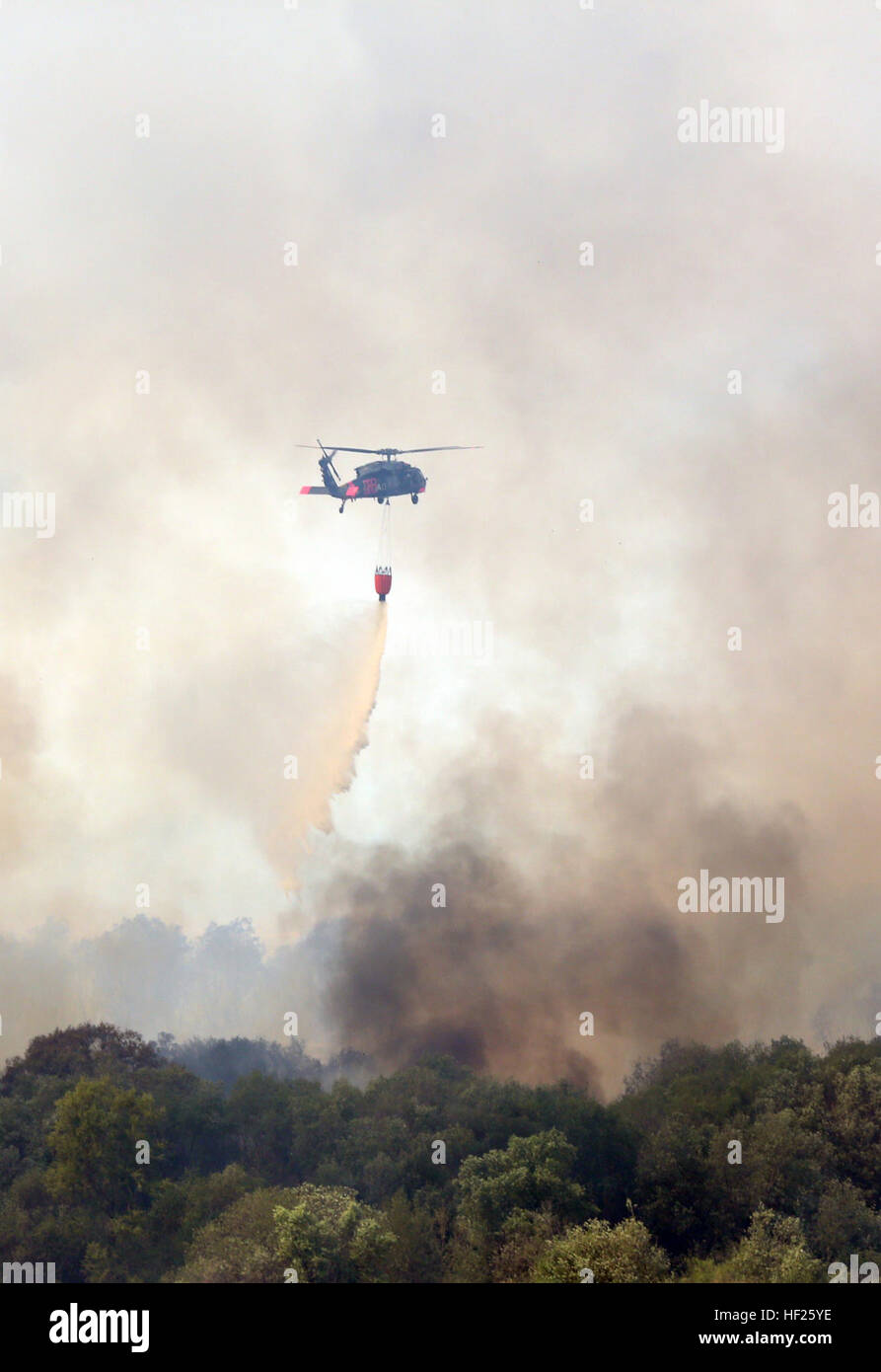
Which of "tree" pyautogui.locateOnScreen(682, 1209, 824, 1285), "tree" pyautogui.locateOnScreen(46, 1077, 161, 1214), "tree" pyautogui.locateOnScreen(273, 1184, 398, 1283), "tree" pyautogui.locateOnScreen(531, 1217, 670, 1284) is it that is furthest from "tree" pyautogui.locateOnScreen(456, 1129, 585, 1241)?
"tree" pyautogui.locateOnScreen(46, 1077, 161, 1214)

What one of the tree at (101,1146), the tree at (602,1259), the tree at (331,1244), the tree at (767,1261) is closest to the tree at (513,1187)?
the tree at (331,1244)

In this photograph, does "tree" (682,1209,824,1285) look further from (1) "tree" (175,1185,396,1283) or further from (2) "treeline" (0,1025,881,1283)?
(1) "tree" (175,1185,396,1283)

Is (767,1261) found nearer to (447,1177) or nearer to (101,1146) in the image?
(447,1177)

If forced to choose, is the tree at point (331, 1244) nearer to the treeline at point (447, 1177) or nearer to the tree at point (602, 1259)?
the treeline at point (447, 1177)

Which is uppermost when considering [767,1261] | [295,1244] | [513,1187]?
[513,1187]

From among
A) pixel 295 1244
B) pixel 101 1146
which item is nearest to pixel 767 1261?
pixel 295 1244

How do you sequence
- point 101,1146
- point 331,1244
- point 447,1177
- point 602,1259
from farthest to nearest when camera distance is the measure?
point 101,1146 → point 447,1177 → point 331,1244 → point 602,1259

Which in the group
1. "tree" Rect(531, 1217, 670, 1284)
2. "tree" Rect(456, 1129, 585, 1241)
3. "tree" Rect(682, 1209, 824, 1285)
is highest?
"tree" Rect(456, 1129, 585, 1241)

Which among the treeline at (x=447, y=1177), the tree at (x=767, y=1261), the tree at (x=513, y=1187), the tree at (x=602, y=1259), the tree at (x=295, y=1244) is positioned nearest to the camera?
the tree at (x=602, y=1259)

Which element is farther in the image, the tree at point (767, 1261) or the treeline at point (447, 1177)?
the treeline at point (447, 1177)
